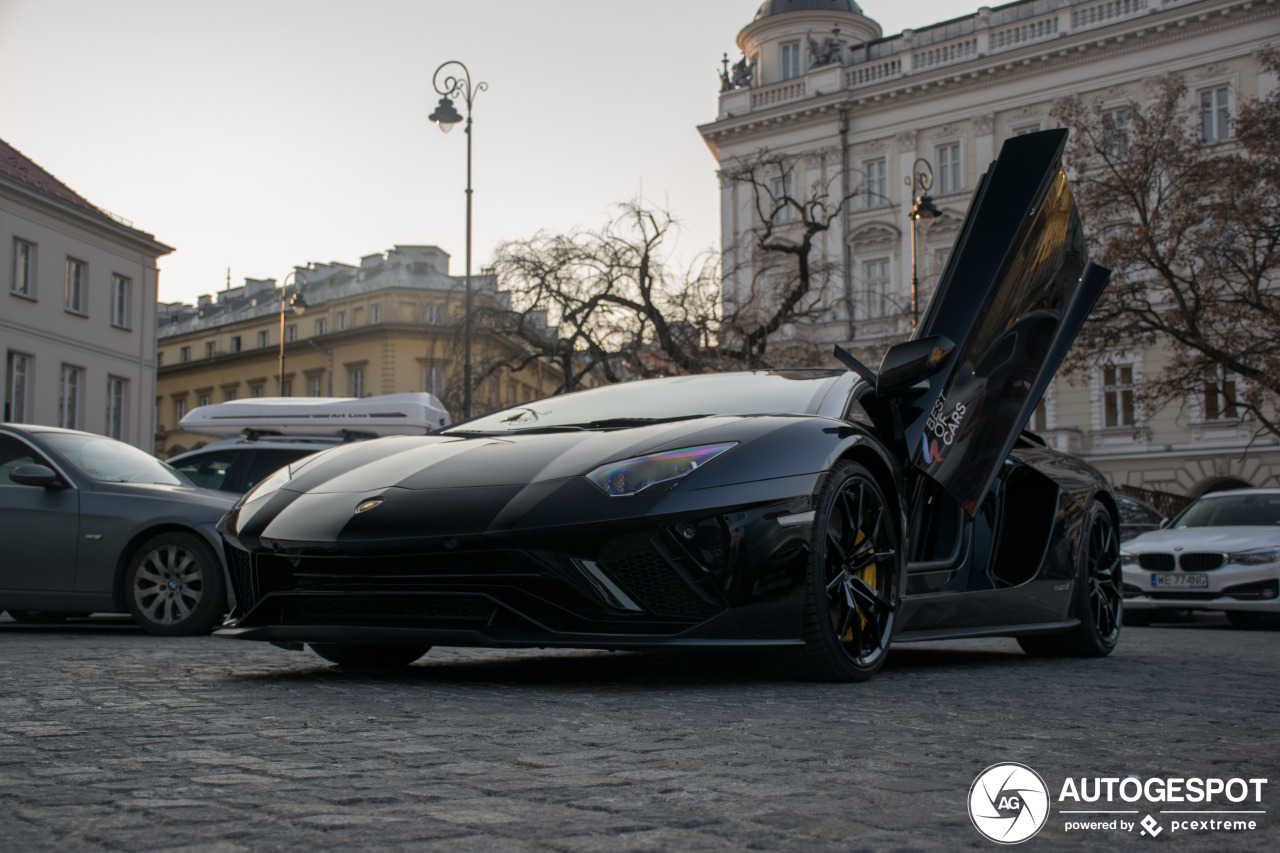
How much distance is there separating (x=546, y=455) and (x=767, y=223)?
25234 mm

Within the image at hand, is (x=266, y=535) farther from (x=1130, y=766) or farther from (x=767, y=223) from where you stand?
(x=767, y=223)

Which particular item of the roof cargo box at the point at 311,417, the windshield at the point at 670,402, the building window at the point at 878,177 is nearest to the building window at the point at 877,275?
the building window at the point at 878,177

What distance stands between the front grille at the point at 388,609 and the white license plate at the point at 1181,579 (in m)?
9.72

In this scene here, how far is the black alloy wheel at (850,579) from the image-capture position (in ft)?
13.7

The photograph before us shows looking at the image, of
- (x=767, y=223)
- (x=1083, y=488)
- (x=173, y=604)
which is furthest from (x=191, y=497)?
(x=767, y=223)

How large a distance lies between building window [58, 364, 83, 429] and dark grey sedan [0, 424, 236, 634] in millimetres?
31366

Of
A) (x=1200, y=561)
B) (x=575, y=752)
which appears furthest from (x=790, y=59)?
(x=575, y=752)

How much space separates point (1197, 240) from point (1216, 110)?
77.4 ft

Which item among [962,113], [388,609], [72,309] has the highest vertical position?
[962,113]

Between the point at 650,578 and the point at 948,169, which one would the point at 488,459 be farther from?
the point at 948,169

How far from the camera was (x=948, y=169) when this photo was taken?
48.2 m

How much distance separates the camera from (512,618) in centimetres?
401

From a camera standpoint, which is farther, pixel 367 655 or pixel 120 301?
pixel 120 301

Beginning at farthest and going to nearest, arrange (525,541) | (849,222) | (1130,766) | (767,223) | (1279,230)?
(849,222) < (767,223) < (1279,230) < (525,541) < (1130,766)
